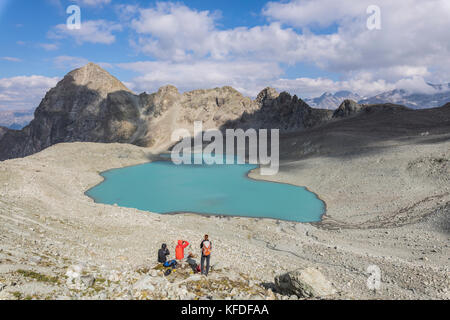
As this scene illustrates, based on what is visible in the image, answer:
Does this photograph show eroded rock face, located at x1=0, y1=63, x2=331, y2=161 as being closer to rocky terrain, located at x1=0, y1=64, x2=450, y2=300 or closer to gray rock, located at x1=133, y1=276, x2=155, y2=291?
rocky terrain, located at x1=0, y1=64, x2=450, y2=300

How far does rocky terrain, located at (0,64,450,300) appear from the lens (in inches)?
370

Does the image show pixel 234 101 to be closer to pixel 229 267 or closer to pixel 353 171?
pixel 353 171

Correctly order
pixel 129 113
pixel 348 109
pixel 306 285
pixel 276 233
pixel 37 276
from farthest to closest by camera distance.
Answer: pixel 129 113, pixel 348 109, pixel 276 233, pixel 306 285, pixel 37 276

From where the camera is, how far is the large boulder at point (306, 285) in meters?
9.23

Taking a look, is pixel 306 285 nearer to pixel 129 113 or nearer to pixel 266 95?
pixel 266 95

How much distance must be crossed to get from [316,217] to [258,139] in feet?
207

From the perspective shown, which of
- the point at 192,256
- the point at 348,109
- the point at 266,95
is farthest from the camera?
the point at 266,95

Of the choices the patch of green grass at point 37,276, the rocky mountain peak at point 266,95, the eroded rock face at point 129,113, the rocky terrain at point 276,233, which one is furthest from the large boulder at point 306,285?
the rocky mountain peak at point 266,95

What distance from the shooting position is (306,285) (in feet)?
30.5

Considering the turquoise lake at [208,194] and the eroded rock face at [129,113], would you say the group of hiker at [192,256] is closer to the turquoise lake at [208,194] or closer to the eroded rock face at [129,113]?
the turquoise lake at [208,194]

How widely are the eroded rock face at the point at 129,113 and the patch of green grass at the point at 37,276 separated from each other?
10098 cm

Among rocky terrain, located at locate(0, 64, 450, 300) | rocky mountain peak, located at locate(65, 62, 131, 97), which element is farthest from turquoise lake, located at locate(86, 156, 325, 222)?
rocky mountain peak, located at locate(65, 62, 131, 97)

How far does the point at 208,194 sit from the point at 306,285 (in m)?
34.2

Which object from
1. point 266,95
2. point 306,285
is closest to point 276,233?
point 306,285
